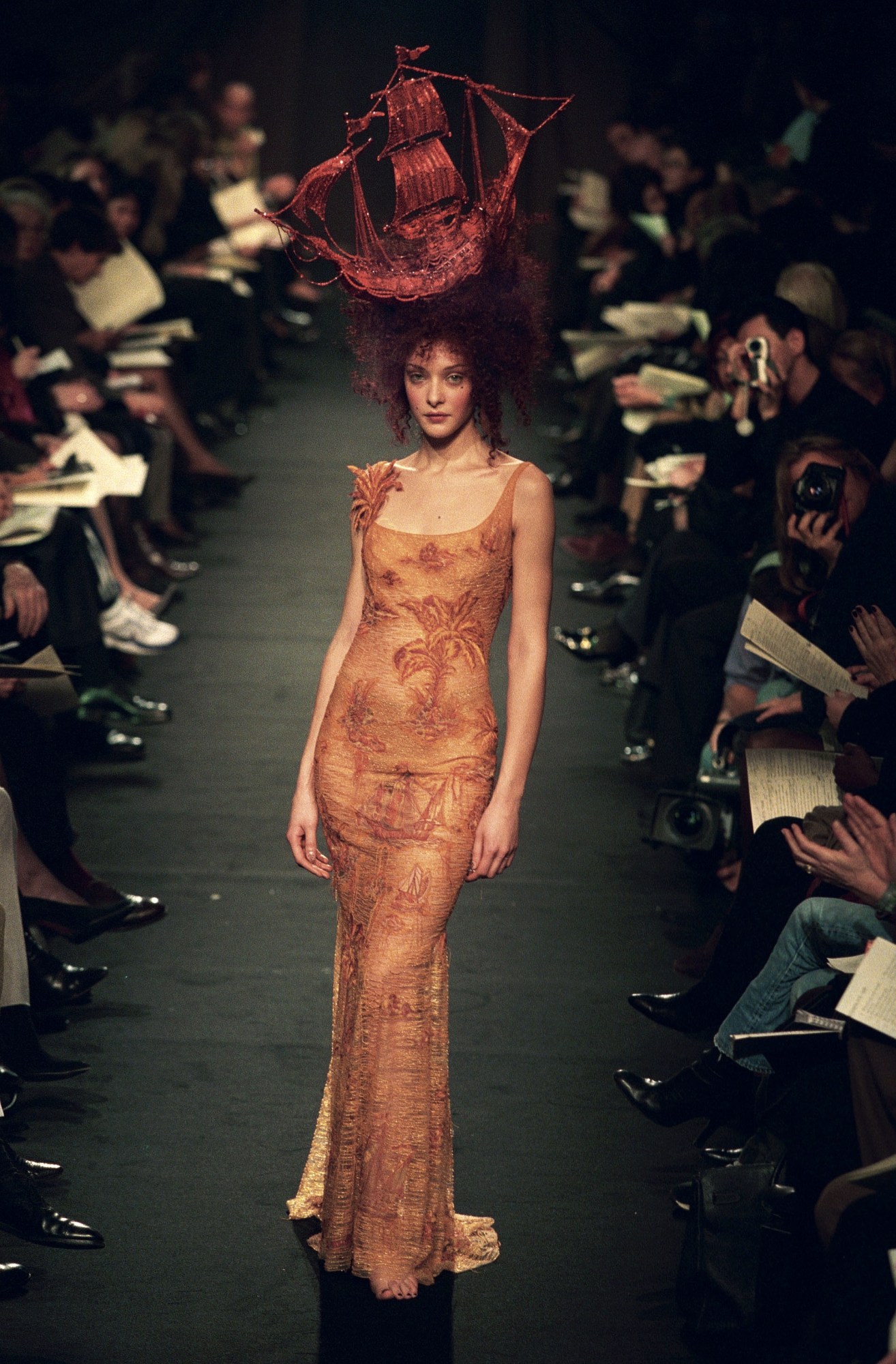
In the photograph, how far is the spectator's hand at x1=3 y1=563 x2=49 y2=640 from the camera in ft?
14.7

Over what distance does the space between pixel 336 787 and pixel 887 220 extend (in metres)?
3.97

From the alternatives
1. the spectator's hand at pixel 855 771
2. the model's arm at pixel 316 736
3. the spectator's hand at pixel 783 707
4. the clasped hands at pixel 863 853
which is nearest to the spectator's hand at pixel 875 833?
the clasped hands at pixel 863 853

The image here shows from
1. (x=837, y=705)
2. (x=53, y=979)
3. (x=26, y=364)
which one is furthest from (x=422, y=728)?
(x=26, y=364)

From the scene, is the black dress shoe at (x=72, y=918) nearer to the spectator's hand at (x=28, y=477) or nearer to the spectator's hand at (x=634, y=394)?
the spectator's hand at (x=28, y=477)

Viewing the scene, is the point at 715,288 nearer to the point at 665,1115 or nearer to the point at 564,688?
the point at 564,688

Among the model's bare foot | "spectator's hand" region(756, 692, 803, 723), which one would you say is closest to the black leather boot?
the model's bare foot

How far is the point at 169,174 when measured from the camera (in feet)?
28.6

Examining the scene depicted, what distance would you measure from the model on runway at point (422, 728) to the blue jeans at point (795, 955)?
53 centimetres

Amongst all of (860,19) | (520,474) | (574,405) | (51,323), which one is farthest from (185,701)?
(574,405)

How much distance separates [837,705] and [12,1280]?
5.88 feet

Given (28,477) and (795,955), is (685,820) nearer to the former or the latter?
(795,955)

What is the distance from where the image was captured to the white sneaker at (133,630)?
5918 millimetres

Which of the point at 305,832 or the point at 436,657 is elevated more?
the point at 436,657

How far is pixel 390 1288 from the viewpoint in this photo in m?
2.64
